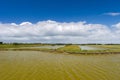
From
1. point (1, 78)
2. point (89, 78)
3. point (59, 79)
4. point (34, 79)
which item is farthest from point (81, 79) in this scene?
point (1, 78)

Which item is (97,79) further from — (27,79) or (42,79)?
(27,79)

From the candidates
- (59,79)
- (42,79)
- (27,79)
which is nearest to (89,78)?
(59,79)

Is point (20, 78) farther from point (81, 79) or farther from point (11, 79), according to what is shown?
point (81, 79)

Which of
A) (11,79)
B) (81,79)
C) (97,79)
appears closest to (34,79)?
(11,79)

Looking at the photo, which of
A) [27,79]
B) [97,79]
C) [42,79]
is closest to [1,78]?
[27,79]

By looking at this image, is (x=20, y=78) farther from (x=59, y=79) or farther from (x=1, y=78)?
(x=59, y=79)

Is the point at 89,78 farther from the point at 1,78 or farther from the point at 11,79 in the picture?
the point at 1,78
